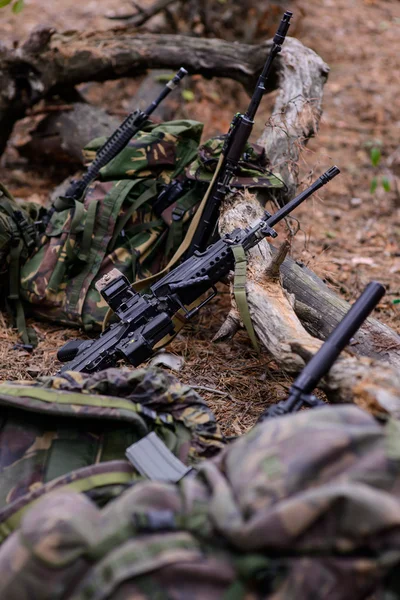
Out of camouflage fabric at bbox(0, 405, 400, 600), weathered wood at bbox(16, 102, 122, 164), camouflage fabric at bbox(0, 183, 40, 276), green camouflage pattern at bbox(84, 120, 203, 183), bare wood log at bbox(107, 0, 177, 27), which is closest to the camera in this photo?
camouflage fabric at bbox(0, 405, 400, 600)

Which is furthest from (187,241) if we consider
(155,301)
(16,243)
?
(16,243)

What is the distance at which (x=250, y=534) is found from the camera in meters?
1.67

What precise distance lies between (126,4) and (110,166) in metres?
5.70

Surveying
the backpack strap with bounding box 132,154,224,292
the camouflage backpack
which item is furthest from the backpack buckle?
the backpack strap with bounding box 132,154,224,292

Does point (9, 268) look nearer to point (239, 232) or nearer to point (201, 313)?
point (201, 313)

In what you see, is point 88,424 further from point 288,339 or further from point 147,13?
point 147,13

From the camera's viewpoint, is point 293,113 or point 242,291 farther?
point 293,113

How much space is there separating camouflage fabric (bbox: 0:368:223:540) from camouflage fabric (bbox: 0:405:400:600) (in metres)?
0.56

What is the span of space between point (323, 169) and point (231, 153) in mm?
3330

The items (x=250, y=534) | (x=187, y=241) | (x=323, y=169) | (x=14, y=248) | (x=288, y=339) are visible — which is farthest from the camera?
(x=323, y=169)

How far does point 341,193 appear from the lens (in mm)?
6992

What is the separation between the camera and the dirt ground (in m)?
4.08

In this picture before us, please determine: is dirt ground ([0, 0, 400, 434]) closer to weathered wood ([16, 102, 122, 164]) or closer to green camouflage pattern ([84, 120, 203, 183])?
weathered wood ([16, 102, 122, 164])

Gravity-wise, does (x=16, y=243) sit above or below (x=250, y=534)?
below
